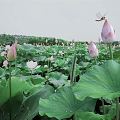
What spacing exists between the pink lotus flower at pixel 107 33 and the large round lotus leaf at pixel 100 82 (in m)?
0.09

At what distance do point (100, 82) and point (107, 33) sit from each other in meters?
0.17

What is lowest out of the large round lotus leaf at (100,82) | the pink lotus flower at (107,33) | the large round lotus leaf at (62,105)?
the large round lotus leaf at (62,105)

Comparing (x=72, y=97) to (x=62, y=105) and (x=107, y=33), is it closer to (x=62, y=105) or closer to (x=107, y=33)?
(x=62, y=105)

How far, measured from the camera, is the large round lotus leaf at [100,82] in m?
1.01

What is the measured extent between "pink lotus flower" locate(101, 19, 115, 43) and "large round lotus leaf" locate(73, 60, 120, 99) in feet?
0.29

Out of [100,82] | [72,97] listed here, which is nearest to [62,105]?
[72,97]

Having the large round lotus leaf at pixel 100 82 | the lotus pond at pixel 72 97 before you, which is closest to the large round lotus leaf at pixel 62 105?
the lotus pond at pixel 72 97

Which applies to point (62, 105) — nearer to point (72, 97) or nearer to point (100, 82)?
point (72, 97)

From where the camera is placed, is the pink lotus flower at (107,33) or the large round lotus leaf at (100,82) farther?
the pink lotus flower at (107,33)

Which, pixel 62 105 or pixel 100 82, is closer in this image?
pixel 100 82

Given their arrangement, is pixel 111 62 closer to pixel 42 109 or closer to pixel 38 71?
pixel 42 109

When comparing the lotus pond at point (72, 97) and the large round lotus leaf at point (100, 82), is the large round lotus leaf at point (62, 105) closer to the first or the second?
the lotus pond at point (72, 97)

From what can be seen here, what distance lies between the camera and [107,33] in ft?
3.75

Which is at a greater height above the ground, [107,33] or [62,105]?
[107,33]
